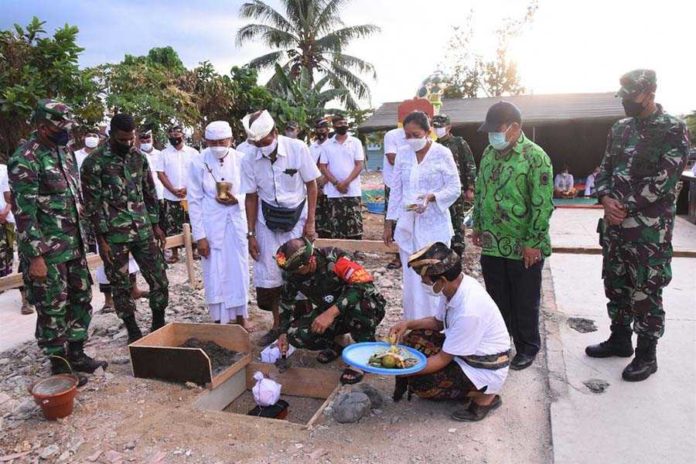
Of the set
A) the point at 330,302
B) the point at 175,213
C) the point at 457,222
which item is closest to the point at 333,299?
the point at 330,302

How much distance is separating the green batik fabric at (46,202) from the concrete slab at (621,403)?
364 cm

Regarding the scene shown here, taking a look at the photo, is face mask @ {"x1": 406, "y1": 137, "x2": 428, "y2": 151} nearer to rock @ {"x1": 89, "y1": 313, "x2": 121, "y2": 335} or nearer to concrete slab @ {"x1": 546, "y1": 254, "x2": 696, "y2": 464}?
concrete slab @ {"x1": 546, "y1": 254, "x2": 696, "y2": 464}

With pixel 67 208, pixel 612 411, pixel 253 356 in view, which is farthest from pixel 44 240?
pixel 612 411

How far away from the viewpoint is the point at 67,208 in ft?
12.9

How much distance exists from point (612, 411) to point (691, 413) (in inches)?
17.7

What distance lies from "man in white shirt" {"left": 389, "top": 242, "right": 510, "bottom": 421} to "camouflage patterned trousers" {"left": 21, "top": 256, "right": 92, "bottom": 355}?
2649mm

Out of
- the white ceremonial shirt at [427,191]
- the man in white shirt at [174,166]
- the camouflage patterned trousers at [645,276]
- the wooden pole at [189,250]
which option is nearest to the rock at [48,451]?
the white ceremonial shirt at [427,191]

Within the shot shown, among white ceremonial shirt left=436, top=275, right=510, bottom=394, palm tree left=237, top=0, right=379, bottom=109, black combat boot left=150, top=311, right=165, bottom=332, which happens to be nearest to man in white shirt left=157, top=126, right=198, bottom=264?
black combat boot left=150, top=311, right=165, bottom=332

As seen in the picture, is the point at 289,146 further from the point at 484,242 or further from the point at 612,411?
the point at 612,411

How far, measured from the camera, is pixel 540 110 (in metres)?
16.2

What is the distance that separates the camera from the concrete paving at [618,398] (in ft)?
9.30

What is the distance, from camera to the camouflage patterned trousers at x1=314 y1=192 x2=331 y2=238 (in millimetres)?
7484

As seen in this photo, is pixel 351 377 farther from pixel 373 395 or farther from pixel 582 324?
pixel 582 324

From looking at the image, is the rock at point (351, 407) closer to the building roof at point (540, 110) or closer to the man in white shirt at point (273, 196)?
the man in white shirt at point (273, 196)
